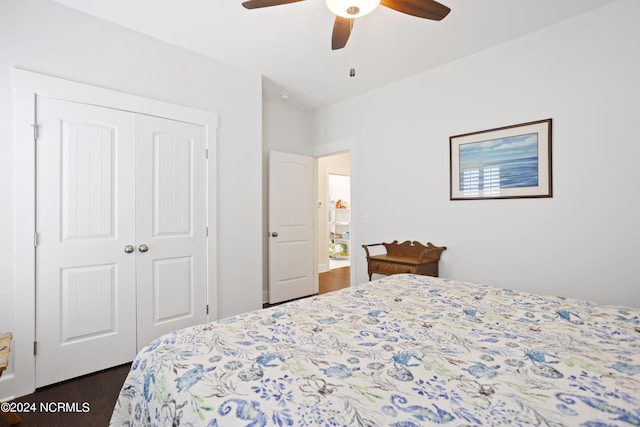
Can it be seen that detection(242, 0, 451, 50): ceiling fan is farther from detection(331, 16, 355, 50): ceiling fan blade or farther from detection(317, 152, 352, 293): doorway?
detection(317, 152, 352, 293): doorway

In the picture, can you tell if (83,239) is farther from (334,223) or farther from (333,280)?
(334,223)

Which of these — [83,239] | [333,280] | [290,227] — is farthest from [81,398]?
[333,280]

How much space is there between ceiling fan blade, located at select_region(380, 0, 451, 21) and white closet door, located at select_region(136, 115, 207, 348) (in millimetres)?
1943

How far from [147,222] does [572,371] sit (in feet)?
9.02

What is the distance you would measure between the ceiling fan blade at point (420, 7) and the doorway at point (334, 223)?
2.25 metres

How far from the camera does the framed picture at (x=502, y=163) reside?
2482 mm

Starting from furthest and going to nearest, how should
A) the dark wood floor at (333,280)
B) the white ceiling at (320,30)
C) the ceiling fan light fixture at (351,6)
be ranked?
the dark wood floor at (333,280)
the white ceiling at (320,30)
the ceiling fan light fixture at (351,6)

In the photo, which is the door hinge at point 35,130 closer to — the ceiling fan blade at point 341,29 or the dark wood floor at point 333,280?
the ceiling fan blade at point 341,29

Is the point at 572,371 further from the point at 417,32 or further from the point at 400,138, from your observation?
the point at 400,138

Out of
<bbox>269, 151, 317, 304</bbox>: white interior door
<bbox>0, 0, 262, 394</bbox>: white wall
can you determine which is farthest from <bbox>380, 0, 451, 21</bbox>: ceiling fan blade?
<bbox>269, 151, 317, 304</bbox>: white interior door

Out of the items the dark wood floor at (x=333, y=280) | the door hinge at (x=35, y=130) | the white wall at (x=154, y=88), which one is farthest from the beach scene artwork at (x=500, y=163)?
the door hinge at (x=35, y=130)

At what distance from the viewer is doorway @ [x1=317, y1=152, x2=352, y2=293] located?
18.0ft

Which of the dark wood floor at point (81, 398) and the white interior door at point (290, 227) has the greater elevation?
the white interior door at point (290, 227)

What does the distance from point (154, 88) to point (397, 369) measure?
2795 mm
